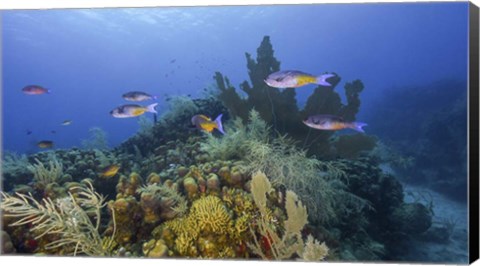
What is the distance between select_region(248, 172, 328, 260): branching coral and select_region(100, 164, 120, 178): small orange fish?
2.01 m

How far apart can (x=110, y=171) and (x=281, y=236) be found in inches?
98.4

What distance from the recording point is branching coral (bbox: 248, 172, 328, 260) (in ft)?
13.5

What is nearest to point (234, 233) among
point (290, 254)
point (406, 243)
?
point (290, 254)

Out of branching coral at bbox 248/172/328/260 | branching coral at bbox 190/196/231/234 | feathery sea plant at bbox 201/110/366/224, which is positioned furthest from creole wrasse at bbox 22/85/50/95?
branching coral at bbox 248/172/328/260

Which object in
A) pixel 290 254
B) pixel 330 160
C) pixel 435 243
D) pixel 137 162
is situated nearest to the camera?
pixel 290 254

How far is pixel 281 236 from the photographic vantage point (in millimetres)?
4344

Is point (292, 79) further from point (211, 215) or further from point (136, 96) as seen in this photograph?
point (136, 96)

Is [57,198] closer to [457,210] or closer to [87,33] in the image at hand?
[87,33]

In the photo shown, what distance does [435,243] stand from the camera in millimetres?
4570

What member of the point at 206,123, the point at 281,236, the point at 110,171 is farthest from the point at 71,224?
the point at 281,236

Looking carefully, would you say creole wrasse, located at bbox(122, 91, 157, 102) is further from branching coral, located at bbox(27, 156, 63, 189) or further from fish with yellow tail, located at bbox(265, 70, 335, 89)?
fish with yellow tail, located at bbox(265, 70, 335, 89)

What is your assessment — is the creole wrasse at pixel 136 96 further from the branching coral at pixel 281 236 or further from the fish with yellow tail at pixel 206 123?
the branching coral at pixel 281 236

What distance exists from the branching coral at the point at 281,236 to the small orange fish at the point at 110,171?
Result: 2006mm

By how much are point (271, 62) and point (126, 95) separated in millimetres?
2256
